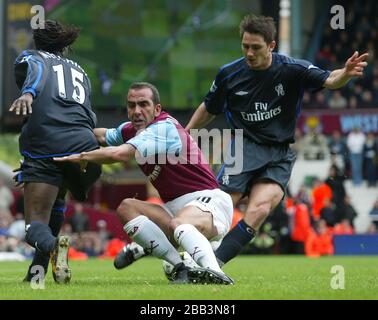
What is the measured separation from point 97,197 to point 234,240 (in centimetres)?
2107

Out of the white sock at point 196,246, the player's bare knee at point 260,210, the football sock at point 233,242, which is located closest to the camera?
the white sock at point 196,246

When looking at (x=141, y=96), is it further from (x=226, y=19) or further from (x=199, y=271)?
(x=226, y=19)

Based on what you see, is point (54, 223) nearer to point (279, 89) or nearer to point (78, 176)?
point (78, 176)

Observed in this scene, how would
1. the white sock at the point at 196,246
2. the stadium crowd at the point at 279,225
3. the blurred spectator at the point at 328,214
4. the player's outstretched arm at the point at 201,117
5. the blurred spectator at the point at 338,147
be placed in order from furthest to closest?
the blurred spectator at the point at 338,147 < the blurred spectator at the point at 328,214 < the stadium crowd at the point at 279,225 < the player's outstretched arm at the point at 201,117 < the white sock at the point at 196,246

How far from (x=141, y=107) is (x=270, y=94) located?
160 centimetres

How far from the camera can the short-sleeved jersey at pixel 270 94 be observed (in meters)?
9.12

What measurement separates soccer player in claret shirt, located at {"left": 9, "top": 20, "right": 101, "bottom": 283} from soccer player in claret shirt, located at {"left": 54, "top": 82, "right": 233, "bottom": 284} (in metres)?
0.51

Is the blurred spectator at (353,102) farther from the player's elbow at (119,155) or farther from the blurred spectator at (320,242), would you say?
the player's elbow at (119,155)

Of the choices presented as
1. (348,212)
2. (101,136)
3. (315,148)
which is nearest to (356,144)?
(315,148)

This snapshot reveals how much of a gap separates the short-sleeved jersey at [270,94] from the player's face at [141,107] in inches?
53.8

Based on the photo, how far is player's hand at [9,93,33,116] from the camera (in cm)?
756

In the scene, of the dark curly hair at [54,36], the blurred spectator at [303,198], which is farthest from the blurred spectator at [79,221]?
the dark curly hair at [54,36]

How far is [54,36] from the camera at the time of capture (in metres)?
8.51
